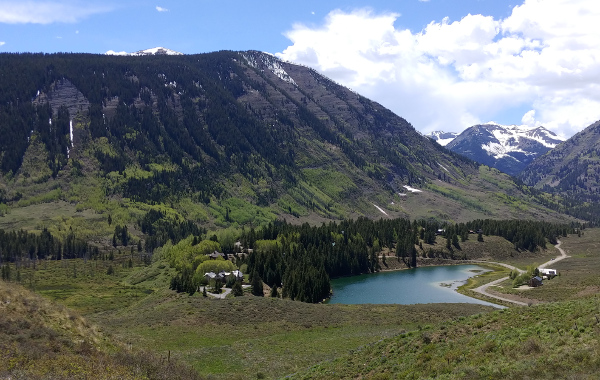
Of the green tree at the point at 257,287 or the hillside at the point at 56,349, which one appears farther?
the green tree at the point at 257,287

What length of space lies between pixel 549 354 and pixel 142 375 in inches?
1025

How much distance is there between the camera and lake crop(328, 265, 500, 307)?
113250mm

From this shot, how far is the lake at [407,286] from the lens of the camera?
113250 millimetres

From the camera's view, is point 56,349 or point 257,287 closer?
point 56,349

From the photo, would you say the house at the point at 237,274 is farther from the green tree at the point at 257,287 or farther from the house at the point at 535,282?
the house at the point at 535,282

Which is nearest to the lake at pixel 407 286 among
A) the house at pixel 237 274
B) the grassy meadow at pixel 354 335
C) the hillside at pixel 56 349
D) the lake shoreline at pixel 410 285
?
the lake shoreline at pixel 410 285

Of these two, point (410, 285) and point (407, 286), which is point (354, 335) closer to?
point (407, 286)

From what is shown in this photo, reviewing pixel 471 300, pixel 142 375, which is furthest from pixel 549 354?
pixel 471 300

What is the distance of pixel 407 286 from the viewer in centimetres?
13725

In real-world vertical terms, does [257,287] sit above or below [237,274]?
below

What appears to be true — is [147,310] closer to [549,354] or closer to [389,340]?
[389,340]

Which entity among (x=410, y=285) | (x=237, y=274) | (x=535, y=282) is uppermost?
(x=237, y=274)

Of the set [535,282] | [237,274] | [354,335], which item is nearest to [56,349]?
[354,335]

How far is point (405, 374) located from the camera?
31094 mm
